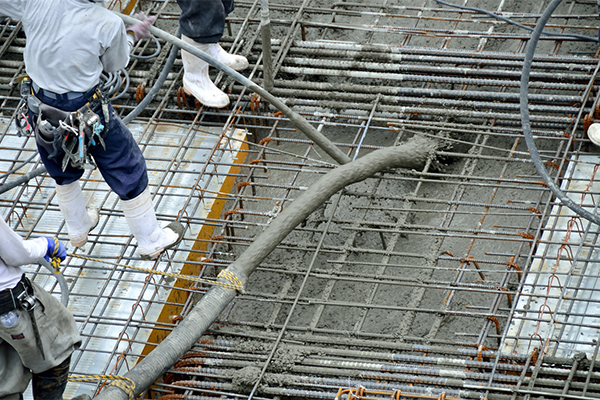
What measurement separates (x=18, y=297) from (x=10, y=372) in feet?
1.78

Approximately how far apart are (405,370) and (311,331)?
0.78 m

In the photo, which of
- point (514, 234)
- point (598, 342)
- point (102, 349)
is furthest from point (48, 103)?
point (598, 342)

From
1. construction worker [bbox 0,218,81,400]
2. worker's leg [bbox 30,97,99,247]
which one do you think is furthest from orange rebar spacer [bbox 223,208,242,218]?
construction worker [bbox 0,218,81,400]

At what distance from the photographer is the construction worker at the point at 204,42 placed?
254 inches

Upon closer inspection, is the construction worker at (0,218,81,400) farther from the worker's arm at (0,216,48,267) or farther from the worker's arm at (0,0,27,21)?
the worker's arm at (0,0,27,21)

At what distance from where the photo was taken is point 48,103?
189 inches

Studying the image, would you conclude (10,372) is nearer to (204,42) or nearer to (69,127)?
(69,127)

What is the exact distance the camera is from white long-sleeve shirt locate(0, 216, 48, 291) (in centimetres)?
402

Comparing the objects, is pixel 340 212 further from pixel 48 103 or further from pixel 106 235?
pixel 48 103

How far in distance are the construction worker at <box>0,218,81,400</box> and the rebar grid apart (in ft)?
2.32

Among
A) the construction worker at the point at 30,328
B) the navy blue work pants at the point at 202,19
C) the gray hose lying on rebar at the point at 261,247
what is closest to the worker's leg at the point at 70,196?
the construction worker at the point at 30,328

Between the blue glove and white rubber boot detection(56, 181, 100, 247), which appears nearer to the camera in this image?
the blue glove

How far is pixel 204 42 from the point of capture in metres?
6.61

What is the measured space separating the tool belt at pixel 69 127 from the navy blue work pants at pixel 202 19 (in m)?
1.73
